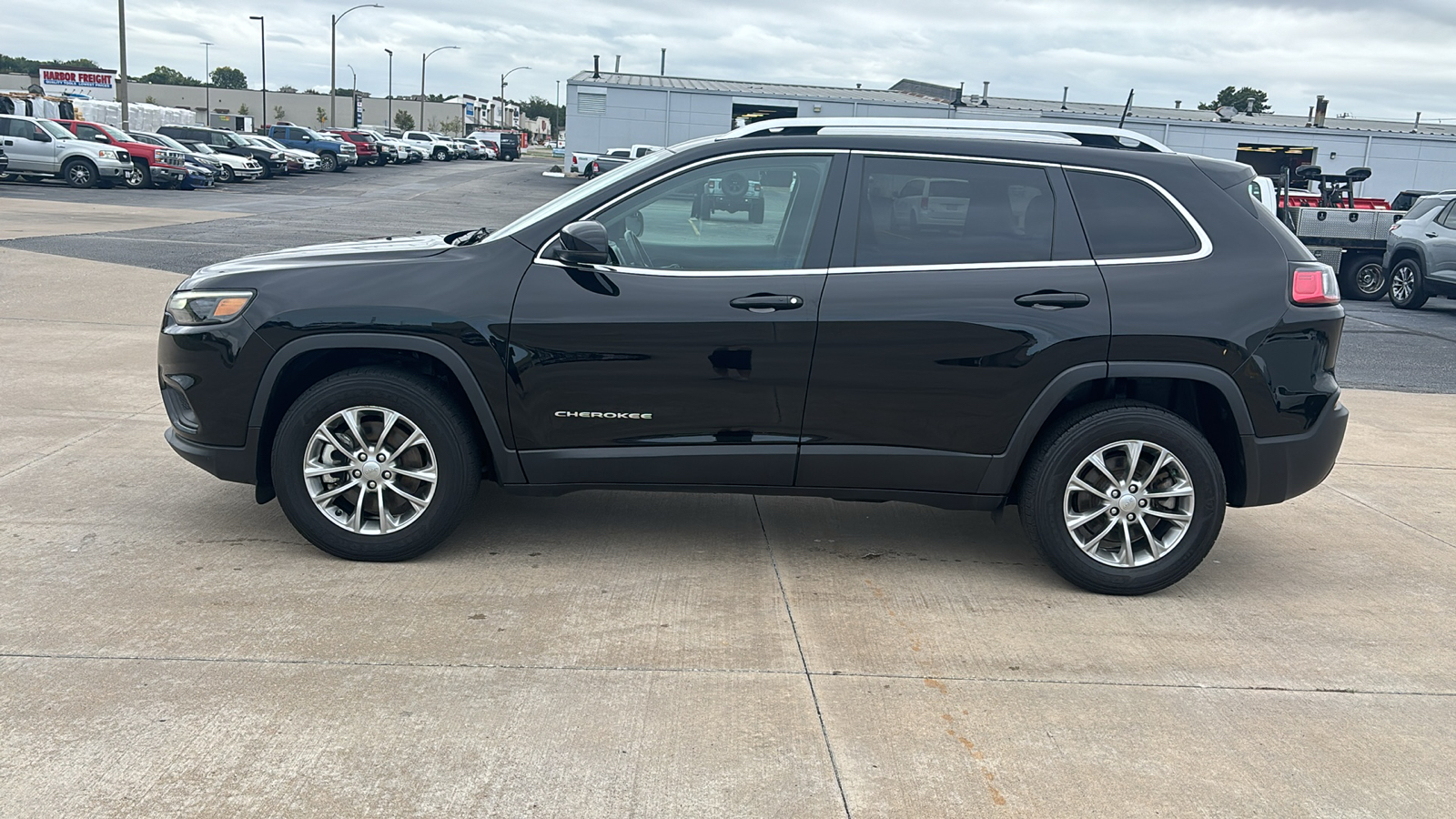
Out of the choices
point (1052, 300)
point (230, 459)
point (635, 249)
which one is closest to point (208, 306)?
point (230, 459)

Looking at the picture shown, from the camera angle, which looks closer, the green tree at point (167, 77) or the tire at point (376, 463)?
the tire at point (376, 463)

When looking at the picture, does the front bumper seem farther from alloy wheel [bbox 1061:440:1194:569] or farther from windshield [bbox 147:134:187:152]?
windshield [bbox 147:134:187:152]

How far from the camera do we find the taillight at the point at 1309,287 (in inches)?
179

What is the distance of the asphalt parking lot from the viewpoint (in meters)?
3.16

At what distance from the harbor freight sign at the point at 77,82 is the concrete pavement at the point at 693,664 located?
307 ft

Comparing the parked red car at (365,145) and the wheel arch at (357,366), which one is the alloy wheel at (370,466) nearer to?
the wheel arch at (357,366)

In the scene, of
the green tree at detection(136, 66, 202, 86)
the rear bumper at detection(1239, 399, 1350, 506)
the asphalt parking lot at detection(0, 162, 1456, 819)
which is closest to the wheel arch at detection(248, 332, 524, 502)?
the asphalt parking lot at detection(0, 162, 1456, 819)

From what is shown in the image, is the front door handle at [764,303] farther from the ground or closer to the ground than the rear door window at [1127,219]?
closer to the ground

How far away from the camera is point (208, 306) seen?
15.2 ft

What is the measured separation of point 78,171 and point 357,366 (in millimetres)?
29428

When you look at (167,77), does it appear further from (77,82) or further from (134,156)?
(134,156)

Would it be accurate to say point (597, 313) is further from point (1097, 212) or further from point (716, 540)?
point (1097, 212)

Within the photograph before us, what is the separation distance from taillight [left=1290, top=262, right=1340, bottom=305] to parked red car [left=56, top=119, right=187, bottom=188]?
31687 mm

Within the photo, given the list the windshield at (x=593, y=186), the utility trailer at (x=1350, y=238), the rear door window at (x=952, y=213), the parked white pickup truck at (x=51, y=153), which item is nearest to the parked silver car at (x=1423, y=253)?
the utility trailer at (x=1350, y=238)
